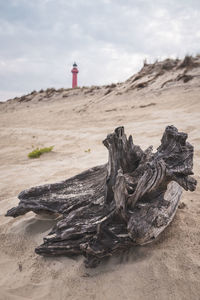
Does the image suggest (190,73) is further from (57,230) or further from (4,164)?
(57,230)

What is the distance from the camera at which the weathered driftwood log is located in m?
1.94

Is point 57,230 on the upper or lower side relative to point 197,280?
upper

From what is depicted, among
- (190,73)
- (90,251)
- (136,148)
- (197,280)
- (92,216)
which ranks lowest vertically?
(197,280)

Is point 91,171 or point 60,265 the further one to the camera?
point 91,171

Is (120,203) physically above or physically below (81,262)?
above

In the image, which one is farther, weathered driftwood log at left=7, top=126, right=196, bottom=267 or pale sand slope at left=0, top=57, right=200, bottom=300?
weathered driftwood log at left=7, top=126, right=196, bottom=267

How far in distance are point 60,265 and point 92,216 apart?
54 centimetres

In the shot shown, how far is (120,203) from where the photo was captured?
199 centimetres

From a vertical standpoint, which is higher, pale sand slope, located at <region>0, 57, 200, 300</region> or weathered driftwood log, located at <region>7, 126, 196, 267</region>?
weathered driftwood log, located at <region>7, 126, 196, 267</region>

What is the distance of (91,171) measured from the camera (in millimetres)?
2961

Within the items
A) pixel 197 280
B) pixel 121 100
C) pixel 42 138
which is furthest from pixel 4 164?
pixel 121 100

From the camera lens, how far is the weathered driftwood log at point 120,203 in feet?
6.36

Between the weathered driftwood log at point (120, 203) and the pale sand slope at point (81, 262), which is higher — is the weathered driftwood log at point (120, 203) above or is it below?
above

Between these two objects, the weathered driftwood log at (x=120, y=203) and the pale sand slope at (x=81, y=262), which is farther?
the weathered driftwood log at (x=120, y=203)
